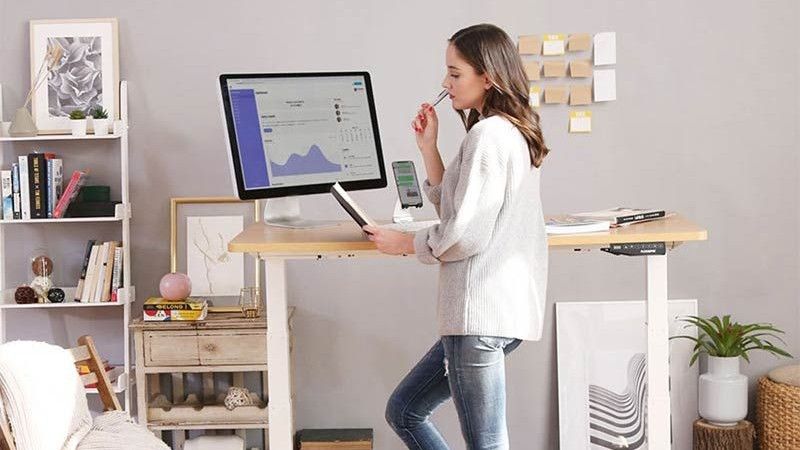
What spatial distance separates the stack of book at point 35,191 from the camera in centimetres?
411

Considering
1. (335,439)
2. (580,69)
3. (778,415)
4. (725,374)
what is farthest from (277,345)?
(778,415)

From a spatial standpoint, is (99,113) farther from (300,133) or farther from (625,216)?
(625,216)

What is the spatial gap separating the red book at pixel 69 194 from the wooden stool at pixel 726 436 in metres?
2.31

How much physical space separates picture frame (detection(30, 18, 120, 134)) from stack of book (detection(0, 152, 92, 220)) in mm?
149

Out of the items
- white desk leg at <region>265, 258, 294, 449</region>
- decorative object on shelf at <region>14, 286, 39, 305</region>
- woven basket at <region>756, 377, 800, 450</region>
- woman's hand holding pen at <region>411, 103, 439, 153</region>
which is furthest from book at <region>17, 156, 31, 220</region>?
woven basket at <region>756, 377, 800, 450</region>

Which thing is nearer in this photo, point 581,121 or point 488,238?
point 488,238

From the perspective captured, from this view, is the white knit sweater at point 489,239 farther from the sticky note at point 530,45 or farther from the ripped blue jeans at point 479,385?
the sticky note at point 530,45

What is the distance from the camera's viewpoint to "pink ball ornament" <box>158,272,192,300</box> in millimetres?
4051

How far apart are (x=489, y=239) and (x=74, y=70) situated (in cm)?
214

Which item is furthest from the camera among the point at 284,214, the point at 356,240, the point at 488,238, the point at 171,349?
the point at 171,349

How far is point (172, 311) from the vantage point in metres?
4.02

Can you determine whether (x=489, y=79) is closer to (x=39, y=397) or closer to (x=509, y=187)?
(x=509, y=187)

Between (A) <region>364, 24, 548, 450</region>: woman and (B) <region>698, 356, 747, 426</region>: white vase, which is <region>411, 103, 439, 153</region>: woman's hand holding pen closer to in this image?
(A) <region>364, 24, 548, 450</region>: woman

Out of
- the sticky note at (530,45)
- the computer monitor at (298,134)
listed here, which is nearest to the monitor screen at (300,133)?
the computer monitor at (298,134)
